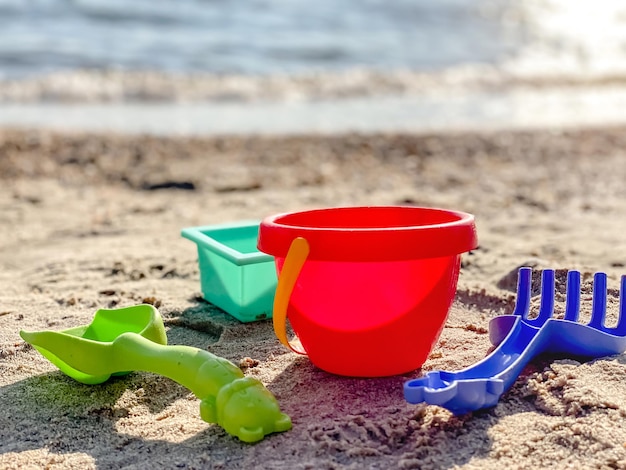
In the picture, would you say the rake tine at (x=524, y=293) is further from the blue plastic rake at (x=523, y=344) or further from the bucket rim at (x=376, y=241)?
the bucket rim at (x=376, y=241)

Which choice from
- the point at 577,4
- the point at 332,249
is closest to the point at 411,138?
the point at 332,249

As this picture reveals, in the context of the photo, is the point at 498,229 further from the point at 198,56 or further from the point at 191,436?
the point at 198,56

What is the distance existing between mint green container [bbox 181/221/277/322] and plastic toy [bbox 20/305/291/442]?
0.33 metres

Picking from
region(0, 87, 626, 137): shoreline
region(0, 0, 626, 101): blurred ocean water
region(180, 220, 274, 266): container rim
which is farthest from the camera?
region(0, 0, 626, 101): blurred ocean water

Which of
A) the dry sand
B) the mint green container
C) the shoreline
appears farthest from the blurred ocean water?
the mint green container

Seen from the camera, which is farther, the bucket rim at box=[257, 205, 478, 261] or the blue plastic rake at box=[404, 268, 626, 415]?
the bucket rim at box=[257, 205, 478, 261]

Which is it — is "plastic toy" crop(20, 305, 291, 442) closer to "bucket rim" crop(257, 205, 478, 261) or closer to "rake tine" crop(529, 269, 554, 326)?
"bucket rim" crop(257, 205, 478, 261)

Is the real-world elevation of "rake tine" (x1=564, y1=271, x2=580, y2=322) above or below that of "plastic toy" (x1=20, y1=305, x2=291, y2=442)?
above

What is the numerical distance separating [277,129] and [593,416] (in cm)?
495

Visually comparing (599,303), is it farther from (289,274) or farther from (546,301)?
(289,274)

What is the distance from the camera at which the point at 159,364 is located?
5.59 ft

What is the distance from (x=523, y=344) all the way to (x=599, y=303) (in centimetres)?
21

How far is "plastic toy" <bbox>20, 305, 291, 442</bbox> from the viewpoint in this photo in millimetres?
1539

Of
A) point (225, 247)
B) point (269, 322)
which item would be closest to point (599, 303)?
point (269, 322)
